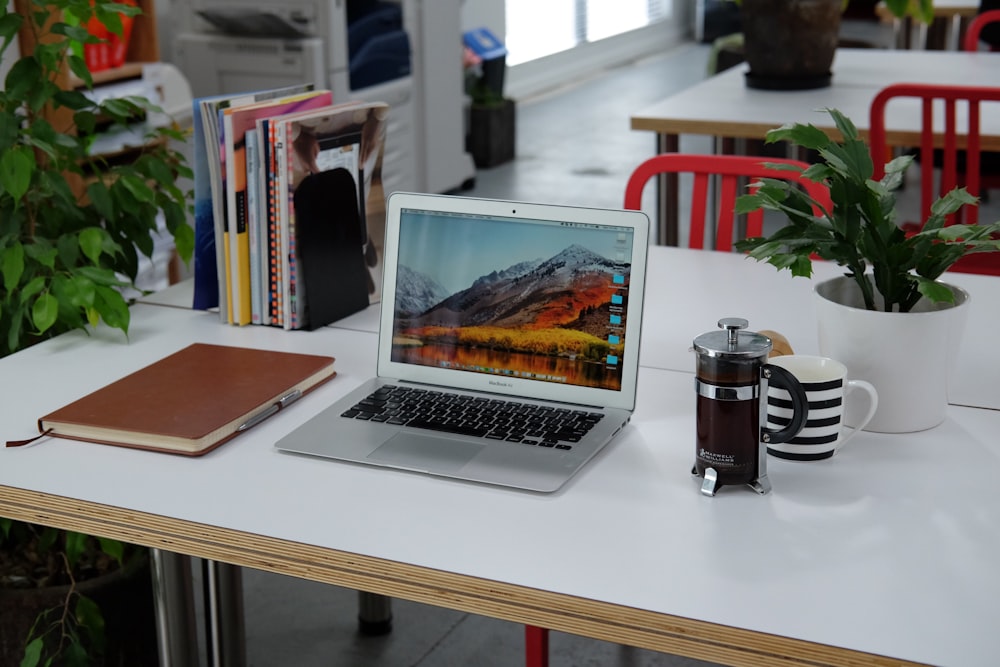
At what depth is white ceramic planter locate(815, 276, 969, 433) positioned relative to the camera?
4.01ft

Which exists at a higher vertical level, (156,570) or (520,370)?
(520,370)

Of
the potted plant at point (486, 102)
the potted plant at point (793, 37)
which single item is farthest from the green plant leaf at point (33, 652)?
the potted plant at point (486, 102)

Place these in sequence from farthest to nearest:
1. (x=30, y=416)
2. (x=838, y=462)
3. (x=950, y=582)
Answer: (x=30, y=416)
(x=838, y=462)
(x=950, y=582)

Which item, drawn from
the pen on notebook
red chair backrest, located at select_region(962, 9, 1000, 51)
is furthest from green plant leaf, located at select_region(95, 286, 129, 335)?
red chair backrest, located at select_region(962, 9, 1000, 51)

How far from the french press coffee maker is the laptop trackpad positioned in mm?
246

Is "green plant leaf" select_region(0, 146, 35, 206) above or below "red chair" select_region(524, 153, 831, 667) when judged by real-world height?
above

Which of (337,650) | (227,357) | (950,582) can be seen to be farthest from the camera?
(337,650)

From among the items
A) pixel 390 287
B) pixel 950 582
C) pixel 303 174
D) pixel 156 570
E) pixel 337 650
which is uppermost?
pixel 303 174

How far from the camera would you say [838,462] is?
1.19 metres

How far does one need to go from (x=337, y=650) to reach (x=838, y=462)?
3.74 ft

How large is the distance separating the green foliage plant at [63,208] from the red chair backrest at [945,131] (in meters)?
1.42

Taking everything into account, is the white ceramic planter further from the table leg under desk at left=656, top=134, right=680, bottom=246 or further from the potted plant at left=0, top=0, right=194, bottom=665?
the table leg under desk at left=656, top=134, right=680, bottom=246

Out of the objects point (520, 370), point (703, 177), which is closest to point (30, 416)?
point (520, 370)

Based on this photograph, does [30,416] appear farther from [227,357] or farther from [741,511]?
[741,511]
